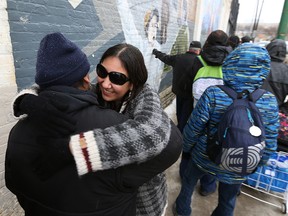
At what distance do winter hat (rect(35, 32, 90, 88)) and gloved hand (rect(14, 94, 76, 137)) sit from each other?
0.12m

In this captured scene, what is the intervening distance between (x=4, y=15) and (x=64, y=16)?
0.70 metres

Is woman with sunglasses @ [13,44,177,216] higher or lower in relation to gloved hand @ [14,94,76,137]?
lower

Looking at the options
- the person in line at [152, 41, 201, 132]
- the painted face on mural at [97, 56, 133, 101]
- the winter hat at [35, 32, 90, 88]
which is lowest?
the person in line at [152, 41, 201, 132]

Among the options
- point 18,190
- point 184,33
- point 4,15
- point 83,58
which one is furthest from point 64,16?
point 184,33

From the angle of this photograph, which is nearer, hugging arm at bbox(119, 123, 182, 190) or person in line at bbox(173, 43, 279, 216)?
hugging arm at bbox(119, 123, 182, 190)

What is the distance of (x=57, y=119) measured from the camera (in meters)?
0.81

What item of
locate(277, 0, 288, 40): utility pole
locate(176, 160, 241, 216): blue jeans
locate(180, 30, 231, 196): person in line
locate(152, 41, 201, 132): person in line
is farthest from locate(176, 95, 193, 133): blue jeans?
locate(277, 0, 288, 40): utility pole

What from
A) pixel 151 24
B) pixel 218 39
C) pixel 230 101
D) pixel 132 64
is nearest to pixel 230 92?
pixel 230 101

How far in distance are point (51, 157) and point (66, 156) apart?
0.18 ft

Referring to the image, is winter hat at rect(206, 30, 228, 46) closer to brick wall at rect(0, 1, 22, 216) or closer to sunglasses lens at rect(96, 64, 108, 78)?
sunglasses lens at rect(96, 64, 108, 78)

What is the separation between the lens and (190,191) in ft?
7.68

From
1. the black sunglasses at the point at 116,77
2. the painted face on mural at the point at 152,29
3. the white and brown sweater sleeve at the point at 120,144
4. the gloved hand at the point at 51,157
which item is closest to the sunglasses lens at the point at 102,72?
the black sunglasses at the point at 116,77

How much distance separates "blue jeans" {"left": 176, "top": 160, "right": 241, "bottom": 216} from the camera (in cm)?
208

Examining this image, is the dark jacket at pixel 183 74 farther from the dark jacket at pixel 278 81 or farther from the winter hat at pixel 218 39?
the dark jacket at pixel 278 81
